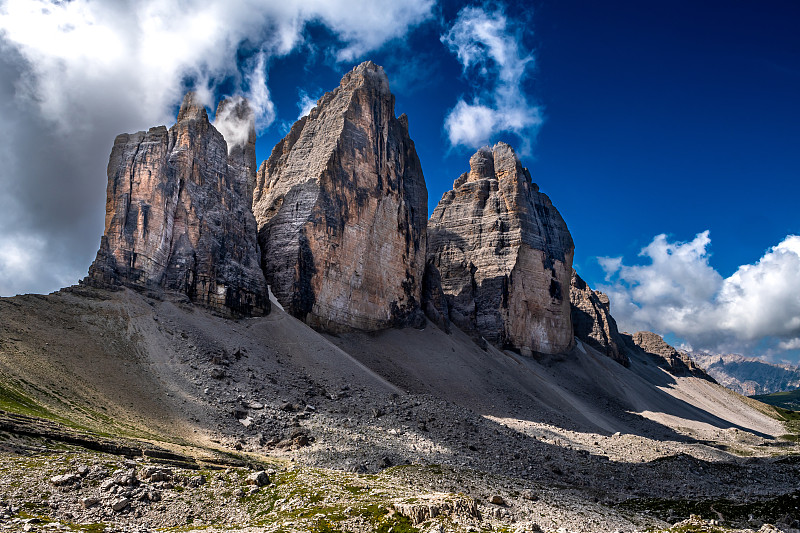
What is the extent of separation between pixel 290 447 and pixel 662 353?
546ft

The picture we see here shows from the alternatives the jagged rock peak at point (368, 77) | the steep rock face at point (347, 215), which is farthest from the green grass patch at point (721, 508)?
the jagged rock peak at point (368, 77)

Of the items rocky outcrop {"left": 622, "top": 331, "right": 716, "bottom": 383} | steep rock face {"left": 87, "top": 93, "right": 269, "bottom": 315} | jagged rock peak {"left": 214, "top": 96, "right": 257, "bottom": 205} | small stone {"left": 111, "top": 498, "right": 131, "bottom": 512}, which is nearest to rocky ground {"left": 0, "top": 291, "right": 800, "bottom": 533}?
small stone {"left": 111, "top": 498, "right": 131, "bottom": 512}

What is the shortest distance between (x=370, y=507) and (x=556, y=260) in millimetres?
106136

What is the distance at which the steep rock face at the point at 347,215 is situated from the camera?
7700 centimetres

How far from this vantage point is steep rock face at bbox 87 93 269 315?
200 feet

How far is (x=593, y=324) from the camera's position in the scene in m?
147

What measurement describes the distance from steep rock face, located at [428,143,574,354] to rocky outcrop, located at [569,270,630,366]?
23090mm

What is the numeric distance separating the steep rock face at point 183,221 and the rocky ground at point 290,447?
3764 millimetres

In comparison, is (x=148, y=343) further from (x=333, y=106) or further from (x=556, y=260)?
(x=556, y=260)

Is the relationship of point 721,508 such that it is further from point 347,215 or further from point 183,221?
point 347,215

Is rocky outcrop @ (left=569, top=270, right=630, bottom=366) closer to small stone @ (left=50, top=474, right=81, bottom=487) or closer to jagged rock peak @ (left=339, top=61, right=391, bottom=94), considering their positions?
jagged rock peak @ (left=339, top=61, right=391, bottom=94)

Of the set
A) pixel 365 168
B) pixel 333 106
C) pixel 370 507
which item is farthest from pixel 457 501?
pixel 333 106

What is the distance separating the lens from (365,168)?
3501 inches

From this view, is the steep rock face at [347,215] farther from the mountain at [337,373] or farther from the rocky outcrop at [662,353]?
the rocky outcrop at [662,353]
